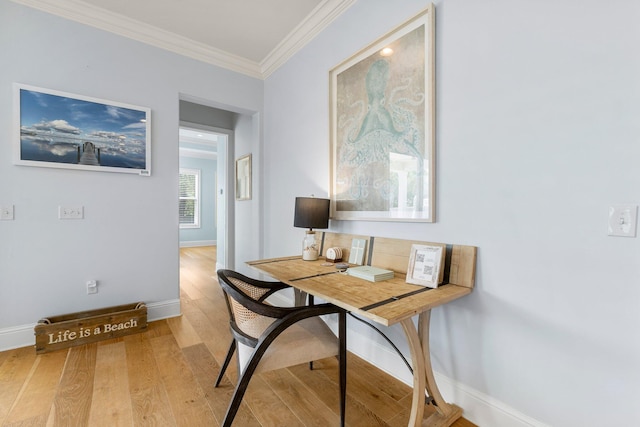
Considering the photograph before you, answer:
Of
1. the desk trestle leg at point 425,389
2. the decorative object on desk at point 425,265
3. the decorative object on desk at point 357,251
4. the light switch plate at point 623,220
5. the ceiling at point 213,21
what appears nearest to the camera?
the light switch plate at point 623,220

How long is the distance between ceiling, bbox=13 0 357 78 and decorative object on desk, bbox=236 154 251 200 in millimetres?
1235

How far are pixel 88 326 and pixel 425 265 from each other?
266 centimetres

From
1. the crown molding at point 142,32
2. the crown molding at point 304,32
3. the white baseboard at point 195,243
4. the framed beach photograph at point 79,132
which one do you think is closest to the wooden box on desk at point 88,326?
the framed beach photograph at point 79,132

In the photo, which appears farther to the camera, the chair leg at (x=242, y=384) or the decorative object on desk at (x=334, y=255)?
the decorative object on desk at (x=334, y=255)

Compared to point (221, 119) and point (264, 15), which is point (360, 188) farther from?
point (221, 119)

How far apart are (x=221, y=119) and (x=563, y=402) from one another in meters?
4.51

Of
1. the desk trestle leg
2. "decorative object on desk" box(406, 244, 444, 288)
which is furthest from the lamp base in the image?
the desk trestle leg

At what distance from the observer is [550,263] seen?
119cm

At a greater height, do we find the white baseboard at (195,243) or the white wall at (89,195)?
the white wall at (89,195)

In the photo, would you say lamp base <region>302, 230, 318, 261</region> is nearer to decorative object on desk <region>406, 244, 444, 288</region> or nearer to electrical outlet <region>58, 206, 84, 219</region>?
decorative object on desk <region>406, 244, 444, 288</region>

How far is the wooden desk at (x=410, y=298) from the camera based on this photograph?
112 cm

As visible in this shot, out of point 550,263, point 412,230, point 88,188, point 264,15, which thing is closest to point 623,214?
point 550,263

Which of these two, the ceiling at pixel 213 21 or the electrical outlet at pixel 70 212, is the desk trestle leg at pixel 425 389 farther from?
the electrical outlet at pixel 70 212

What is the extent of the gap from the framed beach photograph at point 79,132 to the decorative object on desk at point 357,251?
2164mm
